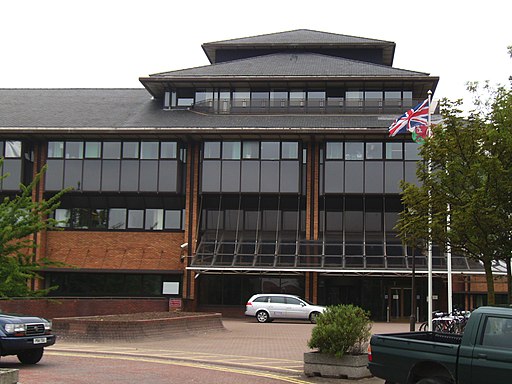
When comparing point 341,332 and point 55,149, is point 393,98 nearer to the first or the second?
point 55,149

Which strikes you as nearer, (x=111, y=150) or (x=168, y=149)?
(x=168, y=149)

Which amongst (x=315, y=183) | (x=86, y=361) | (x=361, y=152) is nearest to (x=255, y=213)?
(x=315, y=183)

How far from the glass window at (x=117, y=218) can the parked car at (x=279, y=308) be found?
33.1ft

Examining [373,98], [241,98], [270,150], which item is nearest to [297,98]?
[241,98]

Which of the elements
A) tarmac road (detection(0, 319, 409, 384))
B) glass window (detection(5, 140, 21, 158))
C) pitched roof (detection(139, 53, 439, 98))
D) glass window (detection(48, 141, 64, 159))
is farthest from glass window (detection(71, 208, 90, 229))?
tarmac road (detection(0, 319, 409, 384))

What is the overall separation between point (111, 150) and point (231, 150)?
6816 millimetres

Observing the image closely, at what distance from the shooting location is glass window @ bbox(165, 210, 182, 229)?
42.7 meters

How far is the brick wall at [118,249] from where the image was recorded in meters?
41.3

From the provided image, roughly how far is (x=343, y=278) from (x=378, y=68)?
14.5 metres

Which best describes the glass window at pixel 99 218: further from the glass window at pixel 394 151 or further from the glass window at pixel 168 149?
the glass window at pixel 394 151

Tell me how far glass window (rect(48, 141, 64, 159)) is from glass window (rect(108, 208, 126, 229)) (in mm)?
4330

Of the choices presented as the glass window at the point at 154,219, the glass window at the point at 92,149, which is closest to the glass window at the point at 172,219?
the glass window at the point at 154,219

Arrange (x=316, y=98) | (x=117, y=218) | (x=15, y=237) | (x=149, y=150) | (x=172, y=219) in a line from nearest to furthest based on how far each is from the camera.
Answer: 1. (x=15, y=237)
2. (x=149, y=150)
3. (x=172, y=219)
4. (x=117, y=218)
5. (x=316, y=98)

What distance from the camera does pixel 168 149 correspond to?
42250 mm
